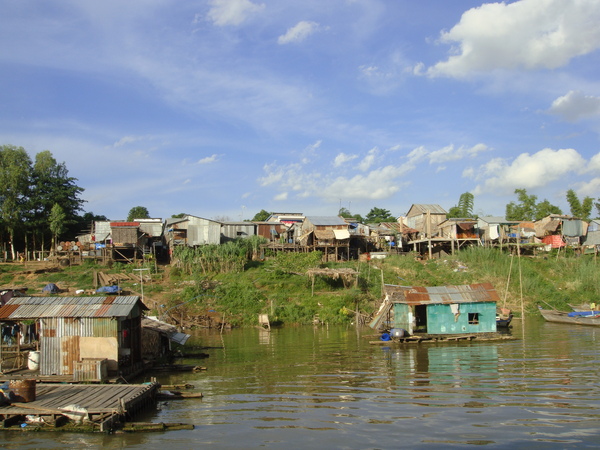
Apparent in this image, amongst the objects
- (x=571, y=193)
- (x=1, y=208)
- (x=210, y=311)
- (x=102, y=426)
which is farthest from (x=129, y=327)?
(x=571, y=193)

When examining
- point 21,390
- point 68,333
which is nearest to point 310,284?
point 68,333

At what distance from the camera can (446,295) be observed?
26938 mm

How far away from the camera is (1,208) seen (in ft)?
148

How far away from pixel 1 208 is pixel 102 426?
4033cm

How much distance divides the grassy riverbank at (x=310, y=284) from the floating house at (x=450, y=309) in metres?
6.80

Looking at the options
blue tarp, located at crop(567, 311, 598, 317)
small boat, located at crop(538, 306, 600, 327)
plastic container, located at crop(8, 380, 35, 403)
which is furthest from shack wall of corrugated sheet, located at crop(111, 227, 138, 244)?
blue tarp, located at crop(567, 311, 598, 317)

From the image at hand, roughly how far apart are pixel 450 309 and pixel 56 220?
1473 inches

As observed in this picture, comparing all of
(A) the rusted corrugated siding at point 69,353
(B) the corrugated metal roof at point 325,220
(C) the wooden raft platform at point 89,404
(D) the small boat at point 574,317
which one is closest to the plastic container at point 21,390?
(C) the wooden raft platform at point 89,404

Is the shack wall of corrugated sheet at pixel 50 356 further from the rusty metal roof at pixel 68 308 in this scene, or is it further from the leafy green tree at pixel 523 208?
the leafy green tree at pixel 523 208

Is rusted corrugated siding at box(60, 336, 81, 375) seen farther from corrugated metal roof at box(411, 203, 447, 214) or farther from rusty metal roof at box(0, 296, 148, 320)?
corrugated metal roof at box(411, 203, 447, 214)

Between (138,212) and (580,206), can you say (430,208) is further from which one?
(138,212)

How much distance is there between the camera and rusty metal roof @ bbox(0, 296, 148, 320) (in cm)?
1712

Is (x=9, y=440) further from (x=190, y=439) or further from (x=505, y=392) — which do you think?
(x=505, y=392)

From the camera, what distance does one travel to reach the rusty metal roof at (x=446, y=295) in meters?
26.4
